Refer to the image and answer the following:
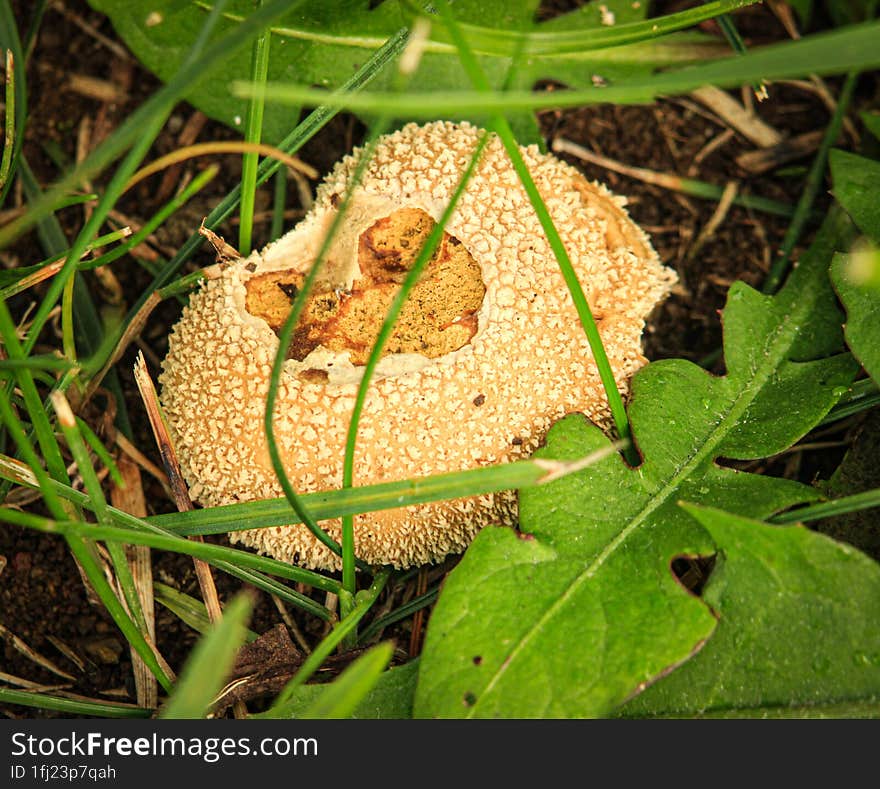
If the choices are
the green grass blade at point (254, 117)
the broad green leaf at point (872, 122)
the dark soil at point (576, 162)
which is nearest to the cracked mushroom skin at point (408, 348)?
the green grass blade at point (254, 117)

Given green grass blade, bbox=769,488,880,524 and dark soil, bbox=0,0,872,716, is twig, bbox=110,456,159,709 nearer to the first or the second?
dark soil, bbox=0,0,872,716

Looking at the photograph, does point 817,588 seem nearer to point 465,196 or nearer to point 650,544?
point 650,544

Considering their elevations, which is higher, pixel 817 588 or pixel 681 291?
pixel 681 291

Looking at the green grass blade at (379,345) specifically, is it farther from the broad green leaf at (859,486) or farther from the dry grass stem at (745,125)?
the dry grass stem at (745,125)

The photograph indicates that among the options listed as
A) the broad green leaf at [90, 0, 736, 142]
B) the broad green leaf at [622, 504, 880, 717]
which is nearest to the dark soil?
the broad green leaf at [90, 0, 736, 142]

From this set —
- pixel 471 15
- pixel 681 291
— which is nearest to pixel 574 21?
pixel 471 15

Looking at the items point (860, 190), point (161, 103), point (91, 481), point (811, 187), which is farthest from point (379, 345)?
point (811, 187)
